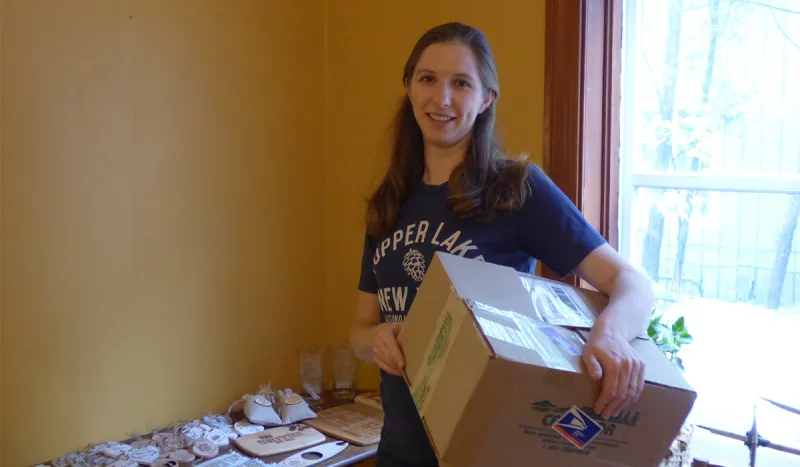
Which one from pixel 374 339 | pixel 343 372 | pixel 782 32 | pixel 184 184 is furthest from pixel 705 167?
pixel 184 184

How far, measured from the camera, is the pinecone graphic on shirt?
1270 mm

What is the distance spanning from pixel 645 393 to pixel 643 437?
0.07 metres

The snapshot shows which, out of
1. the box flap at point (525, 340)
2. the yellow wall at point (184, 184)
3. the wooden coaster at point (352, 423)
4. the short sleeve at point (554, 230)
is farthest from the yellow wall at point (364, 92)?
the box flap at point (525, 340)

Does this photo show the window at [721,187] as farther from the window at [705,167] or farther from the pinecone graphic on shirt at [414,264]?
the pinecone graphic on shirt at [414,264]

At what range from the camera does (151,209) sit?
6.20 feet

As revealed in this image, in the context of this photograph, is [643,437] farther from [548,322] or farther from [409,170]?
[409,170]

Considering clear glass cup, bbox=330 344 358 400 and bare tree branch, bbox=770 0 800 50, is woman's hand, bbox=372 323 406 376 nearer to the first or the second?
clear glass cup, bbox=330 344 358 400

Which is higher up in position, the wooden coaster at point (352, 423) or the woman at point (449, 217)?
the woman at point (449, 217)

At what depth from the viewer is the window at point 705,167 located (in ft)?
5.38

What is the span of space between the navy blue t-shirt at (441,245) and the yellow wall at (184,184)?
→ 601mm

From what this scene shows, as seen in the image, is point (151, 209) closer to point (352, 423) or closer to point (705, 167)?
point (352, 423)

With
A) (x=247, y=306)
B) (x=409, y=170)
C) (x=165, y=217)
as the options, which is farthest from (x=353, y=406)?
(x=409, y=170)

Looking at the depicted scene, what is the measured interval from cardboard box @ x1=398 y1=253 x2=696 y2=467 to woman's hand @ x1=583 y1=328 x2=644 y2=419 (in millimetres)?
12

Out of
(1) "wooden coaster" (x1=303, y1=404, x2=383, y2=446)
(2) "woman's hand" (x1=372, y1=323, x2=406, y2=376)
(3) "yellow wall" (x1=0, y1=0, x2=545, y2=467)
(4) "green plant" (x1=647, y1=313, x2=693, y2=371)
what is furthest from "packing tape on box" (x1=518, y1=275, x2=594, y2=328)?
(1) "wooden coaster" (x1=303, y1=404, x2=383, y2=446)
